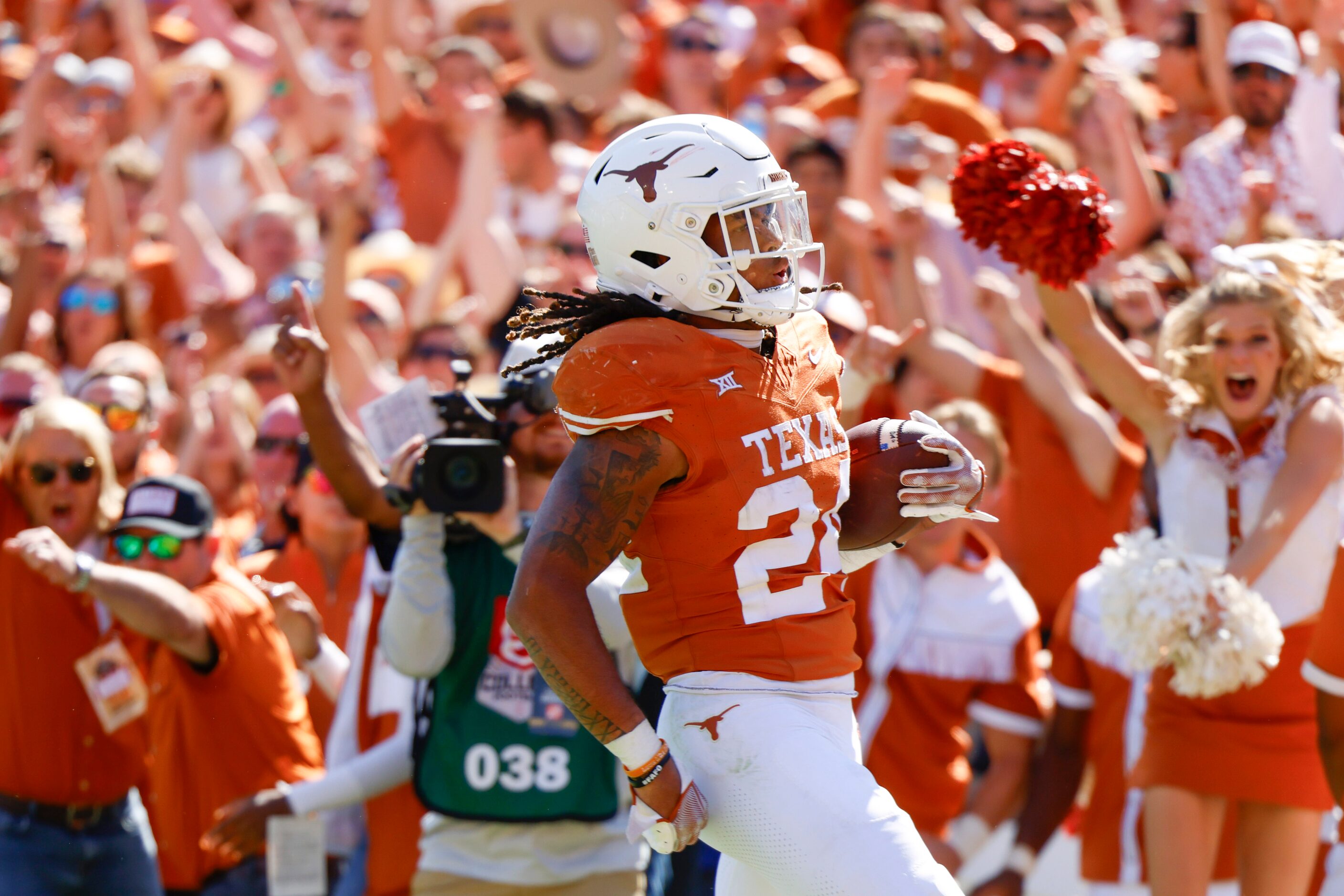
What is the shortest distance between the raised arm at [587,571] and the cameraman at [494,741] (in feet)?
3.79

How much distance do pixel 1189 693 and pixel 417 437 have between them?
2167 millimetres

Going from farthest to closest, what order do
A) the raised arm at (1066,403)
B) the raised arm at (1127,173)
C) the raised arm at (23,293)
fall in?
the raised arm at (23,293), the raised arm at (1127,173), the raised arm at (1066,403)

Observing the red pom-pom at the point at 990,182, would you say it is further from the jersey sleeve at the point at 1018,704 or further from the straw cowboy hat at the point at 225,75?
the straw cowboy hat at the point at 225,75

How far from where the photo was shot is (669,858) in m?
4.36

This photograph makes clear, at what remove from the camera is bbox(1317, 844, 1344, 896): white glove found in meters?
4.94

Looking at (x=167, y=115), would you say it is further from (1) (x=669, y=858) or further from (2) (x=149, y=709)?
(1) (x=669, y=858)

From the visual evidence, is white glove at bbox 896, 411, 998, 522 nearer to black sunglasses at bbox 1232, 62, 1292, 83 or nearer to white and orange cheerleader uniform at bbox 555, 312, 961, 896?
white and orange cheerleader uniform at bbox 555, 312, 961, 896

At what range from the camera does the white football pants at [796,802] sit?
295 centimetres

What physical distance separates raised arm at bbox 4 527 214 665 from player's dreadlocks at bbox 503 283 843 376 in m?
1.91

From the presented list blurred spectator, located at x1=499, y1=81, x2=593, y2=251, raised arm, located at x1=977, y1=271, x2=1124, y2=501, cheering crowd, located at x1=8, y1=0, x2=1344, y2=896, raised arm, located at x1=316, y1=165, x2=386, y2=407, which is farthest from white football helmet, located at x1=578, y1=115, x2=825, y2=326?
blurred spectator, located at x1=499, y1=81, x2=593, y2=251

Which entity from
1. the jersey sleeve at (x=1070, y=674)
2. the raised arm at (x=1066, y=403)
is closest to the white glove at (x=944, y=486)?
the jersey sleeve at (x=1070, y=674)

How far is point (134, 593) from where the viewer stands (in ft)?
15.5

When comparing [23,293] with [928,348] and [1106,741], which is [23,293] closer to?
[928,348]

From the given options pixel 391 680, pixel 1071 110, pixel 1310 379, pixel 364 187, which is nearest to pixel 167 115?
pixel 364 187
